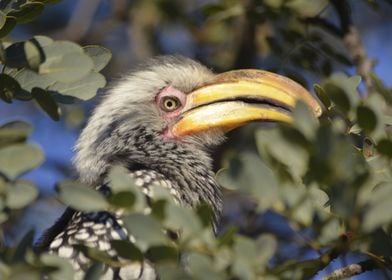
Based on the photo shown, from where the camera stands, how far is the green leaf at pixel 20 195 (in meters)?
2.60

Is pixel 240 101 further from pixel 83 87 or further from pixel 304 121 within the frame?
pixel 304 121

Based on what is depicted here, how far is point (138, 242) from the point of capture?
2.54m

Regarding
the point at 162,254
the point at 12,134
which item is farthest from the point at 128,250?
the point at 12,134

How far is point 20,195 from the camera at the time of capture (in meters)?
2.61

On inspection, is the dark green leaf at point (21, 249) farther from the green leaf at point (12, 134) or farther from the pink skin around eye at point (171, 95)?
the pink skin around eye at point (171, 95)

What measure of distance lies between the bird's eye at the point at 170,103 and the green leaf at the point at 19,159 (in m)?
2.19

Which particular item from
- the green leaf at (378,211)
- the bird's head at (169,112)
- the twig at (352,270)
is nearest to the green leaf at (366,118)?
the green leaf at (378,211)

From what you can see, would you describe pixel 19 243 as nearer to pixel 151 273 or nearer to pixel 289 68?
pixel 151 273

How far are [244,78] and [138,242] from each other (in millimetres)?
1896

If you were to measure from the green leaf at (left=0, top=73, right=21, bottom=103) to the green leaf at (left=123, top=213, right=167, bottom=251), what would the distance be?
0.76 meters

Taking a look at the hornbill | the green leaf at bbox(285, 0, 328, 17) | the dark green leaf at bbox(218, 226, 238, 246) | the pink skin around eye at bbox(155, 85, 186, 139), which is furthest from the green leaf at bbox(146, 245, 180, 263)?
the green leaf at bbox(285, 0, 328, 17)

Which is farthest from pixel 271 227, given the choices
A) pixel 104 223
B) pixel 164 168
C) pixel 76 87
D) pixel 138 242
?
pixel 138 242

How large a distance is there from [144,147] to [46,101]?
1577 mm

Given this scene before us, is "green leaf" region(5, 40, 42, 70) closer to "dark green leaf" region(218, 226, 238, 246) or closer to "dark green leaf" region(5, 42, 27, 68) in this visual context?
"dark green leaf" region(5, 42, 27, 68)
